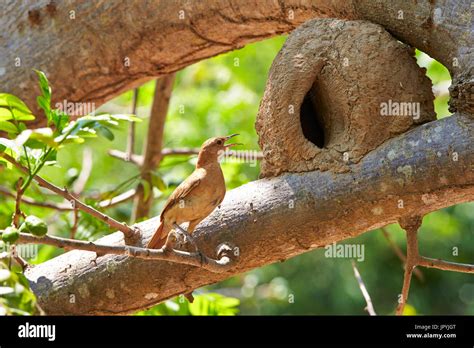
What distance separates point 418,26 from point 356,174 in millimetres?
743

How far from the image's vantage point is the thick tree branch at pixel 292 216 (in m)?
3.23

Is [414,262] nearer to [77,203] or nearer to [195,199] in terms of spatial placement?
[195,199]

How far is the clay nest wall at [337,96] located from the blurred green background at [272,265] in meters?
3.72

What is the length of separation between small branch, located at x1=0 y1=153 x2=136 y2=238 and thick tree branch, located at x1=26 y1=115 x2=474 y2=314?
0.26 m

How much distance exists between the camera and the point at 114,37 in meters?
4.55

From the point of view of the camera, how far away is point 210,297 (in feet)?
17.8

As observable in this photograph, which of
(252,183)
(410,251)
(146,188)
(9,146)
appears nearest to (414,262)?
(410,251)

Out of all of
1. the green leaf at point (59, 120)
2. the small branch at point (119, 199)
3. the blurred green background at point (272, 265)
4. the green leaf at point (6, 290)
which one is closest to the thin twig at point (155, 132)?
the small branch at point (119, 199)

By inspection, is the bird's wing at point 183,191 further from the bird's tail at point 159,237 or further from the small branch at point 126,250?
the small branch at point 126,250

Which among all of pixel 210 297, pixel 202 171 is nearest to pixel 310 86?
pixel 202 171

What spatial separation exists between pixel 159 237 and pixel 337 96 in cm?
104

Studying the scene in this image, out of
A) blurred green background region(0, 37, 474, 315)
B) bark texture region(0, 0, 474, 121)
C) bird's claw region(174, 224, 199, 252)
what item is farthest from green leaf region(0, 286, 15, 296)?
blurred green background region(0, 37, 474, 315)
